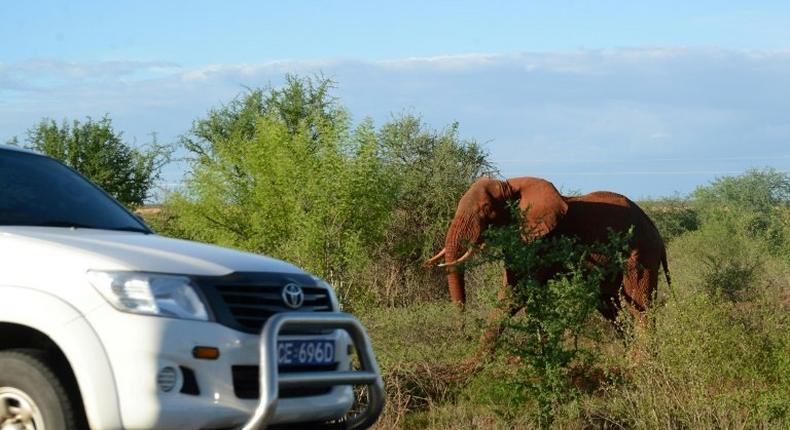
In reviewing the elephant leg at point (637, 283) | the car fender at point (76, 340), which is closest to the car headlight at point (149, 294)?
the car fender at point (76, 340)

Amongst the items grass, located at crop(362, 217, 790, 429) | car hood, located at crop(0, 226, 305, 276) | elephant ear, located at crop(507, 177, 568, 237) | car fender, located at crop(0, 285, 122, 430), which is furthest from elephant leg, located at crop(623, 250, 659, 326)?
car fender, located at crop(0, 285, 122, 430)

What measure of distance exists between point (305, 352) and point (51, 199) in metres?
1.88

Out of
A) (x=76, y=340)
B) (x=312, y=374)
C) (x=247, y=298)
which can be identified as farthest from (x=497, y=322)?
(x=76, y=340)

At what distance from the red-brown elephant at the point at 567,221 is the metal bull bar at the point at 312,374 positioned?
31.4 feet

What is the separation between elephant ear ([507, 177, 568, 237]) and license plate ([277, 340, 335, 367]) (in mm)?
9938

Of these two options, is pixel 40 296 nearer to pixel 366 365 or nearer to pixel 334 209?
pixel 366 365

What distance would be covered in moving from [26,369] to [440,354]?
6860mm

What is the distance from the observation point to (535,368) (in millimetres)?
10117

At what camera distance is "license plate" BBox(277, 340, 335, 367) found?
6.36m

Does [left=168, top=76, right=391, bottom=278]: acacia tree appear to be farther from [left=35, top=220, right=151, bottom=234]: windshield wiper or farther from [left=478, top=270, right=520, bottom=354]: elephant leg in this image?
[left=35, top=220, right=151, bottom=234]: windshield wiper

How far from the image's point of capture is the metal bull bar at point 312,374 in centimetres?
602

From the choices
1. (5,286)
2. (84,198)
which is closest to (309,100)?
(84,198)

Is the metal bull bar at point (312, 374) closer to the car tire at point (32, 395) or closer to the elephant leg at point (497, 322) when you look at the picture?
the car tire at point (32, 395)

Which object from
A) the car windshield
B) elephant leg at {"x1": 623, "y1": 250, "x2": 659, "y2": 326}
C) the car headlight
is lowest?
elephant leg at {"x1": 623, "y1": 250, "x2": 659, "y2": 326}
